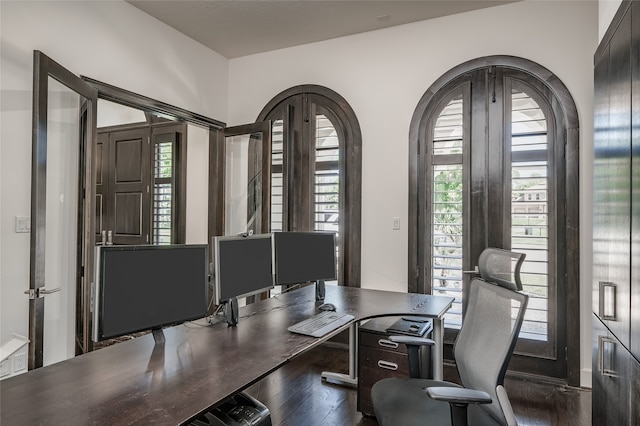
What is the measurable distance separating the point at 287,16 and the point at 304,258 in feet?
7.35

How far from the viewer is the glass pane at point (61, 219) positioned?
2.47m

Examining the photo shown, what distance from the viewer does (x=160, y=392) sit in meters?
1.24

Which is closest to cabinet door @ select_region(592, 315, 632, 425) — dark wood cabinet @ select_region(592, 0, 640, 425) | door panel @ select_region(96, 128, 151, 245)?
dark wood cabinet @ select_region(592, 0, 640, 425)

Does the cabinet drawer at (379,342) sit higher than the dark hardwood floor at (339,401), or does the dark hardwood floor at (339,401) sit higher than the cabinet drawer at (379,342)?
the cabinet drawer at (379,342)

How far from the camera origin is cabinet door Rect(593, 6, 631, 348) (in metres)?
1.43

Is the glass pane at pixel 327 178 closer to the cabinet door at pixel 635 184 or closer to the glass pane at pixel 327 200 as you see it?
the glass pane at pixel 327 200

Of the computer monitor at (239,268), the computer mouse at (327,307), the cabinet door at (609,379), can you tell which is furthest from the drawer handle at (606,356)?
the computer monitor at (239,268)

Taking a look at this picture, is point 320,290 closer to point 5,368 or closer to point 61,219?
point 61,219

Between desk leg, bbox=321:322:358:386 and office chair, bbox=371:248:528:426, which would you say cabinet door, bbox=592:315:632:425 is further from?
desk leg, bbox=321:322:358:386

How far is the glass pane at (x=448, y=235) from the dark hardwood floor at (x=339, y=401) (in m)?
0.64

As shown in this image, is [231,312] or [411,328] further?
[411,328]

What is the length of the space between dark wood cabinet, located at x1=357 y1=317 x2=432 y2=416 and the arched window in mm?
1191

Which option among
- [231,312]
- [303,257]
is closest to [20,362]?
[231,312]

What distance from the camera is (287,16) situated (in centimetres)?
343
